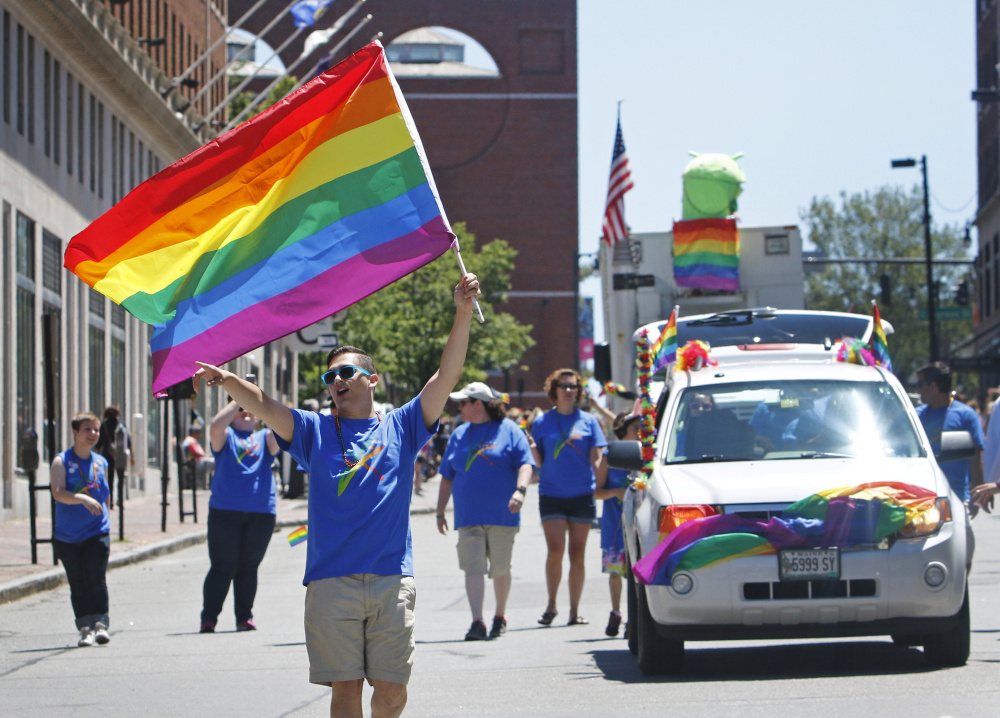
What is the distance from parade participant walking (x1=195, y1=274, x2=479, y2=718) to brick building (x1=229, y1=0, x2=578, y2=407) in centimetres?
7101

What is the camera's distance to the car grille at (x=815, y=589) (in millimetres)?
8852

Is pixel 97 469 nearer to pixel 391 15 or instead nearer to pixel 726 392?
pixel 726 392

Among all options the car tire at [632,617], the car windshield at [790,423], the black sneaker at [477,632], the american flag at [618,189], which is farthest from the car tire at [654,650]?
the american flag at [618,189]

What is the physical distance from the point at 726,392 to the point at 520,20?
229ft

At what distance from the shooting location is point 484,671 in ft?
32.6

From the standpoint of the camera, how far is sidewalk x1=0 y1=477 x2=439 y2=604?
15.8 metres

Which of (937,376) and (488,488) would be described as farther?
(937,376)

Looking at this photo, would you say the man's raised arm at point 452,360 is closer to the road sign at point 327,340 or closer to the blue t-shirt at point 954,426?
the blue t-shirt at point 954,426

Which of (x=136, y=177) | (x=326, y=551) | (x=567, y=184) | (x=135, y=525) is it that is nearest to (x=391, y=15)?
(x=567, y=184)

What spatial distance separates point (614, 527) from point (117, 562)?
803cm

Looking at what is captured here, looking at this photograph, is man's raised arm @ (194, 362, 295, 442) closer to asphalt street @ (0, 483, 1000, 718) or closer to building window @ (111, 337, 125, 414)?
asphalt street @ (0, 483, 1000, 718)

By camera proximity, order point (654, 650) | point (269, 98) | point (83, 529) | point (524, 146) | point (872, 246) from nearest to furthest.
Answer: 1. point (654, 650)
2. point (83, 529)
3. point (269, 98)
4. point (524, 146)
5. point (872, 246)

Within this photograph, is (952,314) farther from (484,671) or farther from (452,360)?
(452,360)

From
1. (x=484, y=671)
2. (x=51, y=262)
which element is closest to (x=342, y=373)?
(x=484, y=671)
